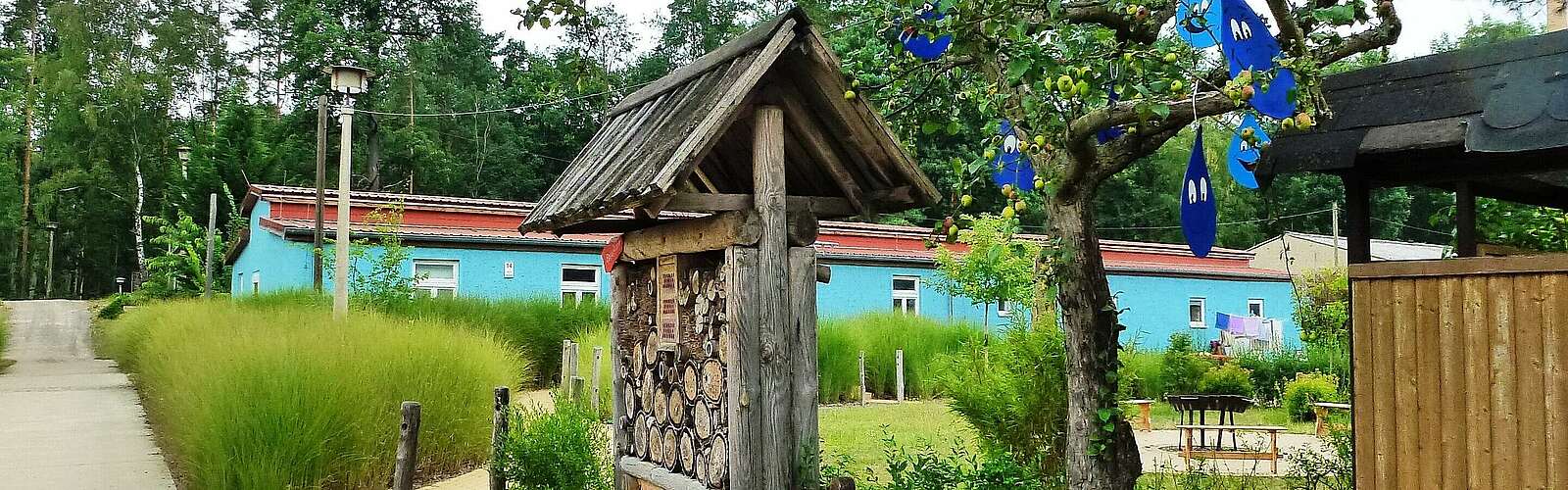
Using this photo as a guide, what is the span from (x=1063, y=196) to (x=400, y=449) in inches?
163

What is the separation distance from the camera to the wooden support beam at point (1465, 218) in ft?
16.7

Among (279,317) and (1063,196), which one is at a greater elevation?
(1063,196)

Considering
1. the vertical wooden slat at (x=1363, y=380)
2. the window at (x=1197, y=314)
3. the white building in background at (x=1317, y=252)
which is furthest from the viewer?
the white building in background at (x=1317, y=252)

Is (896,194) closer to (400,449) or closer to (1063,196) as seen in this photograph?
(1063,196)

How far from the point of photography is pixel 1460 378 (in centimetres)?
480

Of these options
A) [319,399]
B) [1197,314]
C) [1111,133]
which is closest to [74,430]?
[319,399]

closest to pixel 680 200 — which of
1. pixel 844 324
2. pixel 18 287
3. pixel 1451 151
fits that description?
pixel 1451 151

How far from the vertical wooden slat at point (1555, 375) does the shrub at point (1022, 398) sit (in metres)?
3.30

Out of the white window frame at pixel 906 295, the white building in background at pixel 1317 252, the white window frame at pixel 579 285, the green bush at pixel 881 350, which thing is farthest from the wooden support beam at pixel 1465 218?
the white building in background at pixel 1317 252

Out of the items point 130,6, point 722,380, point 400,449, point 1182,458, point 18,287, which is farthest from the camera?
point 18,287

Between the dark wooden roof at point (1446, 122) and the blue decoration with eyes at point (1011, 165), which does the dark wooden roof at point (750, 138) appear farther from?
the dark wooden roof at point (1446, 122)

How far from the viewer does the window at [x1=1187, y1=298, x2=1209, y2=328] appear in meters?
27.7

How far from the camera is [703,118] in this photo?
497 cm

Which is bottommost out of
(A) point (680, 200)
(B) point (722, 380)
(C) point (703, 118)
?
(B) point (722, 380)
